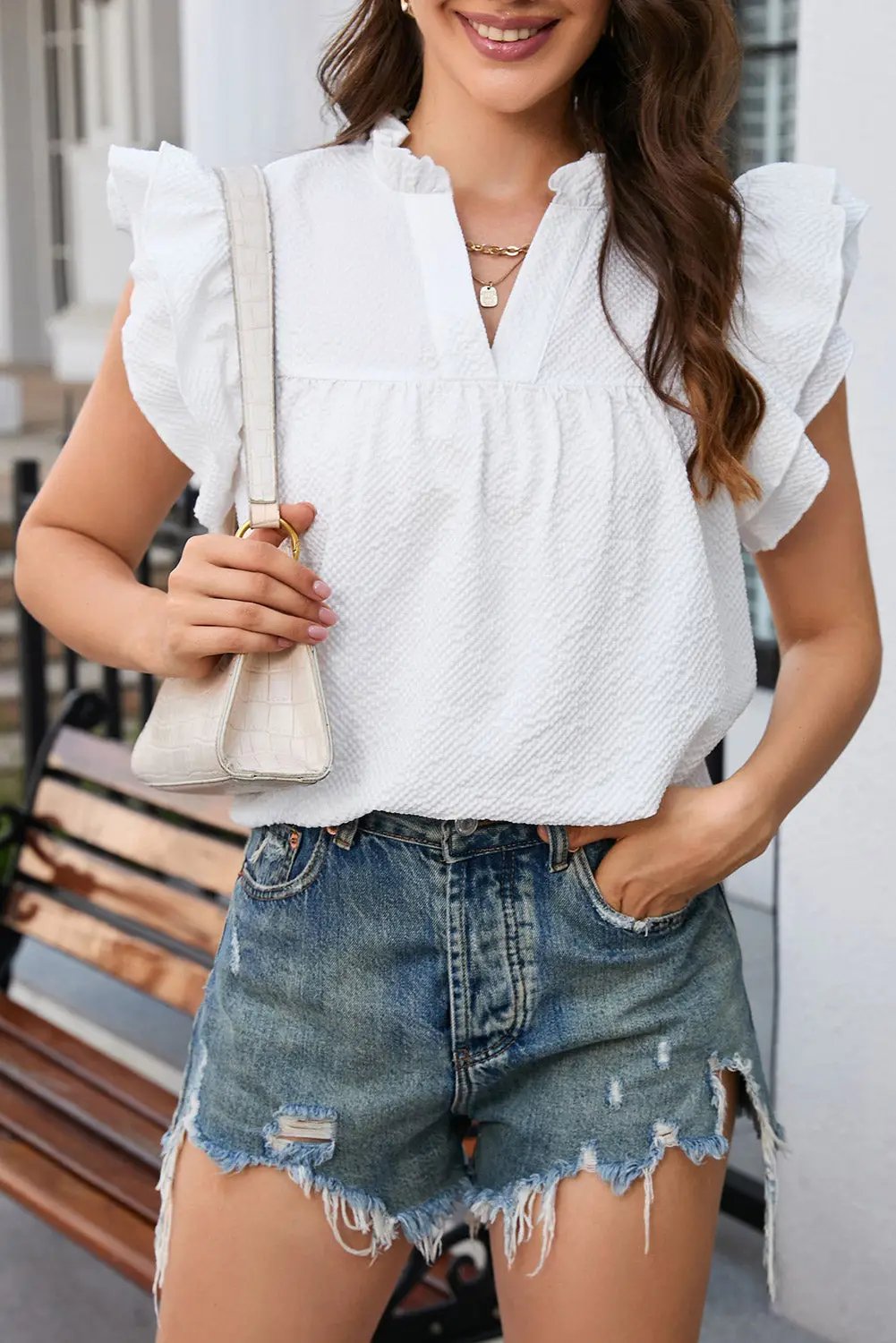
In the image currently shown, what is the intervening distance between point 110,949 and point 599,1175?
2.03m

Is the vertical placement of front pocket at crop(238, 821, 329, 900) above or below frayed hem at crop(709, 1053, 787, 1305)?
above

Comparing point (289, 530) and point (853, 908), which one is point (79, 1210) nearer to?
point (853, 908)

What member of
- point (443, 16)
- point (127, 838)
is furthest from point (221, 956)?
point (127, 838)

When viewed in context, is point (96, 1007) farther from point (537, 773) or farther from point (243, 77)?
point (537, 773)

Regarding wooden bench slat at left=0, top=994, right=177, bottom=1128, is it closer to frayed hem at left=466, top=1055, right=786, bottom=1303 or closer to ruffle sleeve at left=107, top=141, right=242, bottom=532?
frayed hem at left=466, top=1055, right=786, bottom=1303

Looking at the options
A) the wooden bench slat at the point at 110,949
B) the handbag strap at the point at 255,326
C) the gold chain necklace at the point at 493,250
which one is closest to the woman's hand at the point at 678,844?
the handbag strap at the point at 255,326

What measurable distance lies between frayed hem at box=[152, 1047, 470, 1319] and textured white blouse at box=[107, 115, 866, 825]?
284 millimetres

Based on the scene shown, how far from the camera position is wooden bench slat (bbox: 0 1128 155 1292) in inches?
88.4

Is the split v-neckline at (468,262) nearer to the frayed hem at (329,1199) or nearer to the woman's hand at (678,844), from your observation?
the woman's hand at (678,844)

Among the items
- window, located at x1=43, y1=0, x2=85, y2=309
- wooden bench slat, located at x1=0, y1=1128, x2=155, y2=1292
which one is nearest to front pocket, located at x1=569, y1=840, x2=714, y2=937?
wooden bench slat, located at x1=0, y1=1128, x2=155, y2=1292

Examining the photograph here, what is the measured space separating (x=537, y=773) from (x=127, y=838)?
82.1 inches

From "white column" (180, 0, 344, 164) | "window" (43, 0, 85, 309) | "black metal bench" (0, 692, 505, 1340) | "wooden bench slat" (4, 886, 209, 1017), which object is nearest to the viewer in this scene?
"black metal bench" (0, 692, 505, 1340)

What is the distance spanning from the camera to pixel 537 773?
1.31m

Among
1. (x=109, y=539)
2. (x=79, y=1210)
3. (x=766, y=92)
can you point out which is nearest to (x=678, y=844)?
(x=109, y=539)
